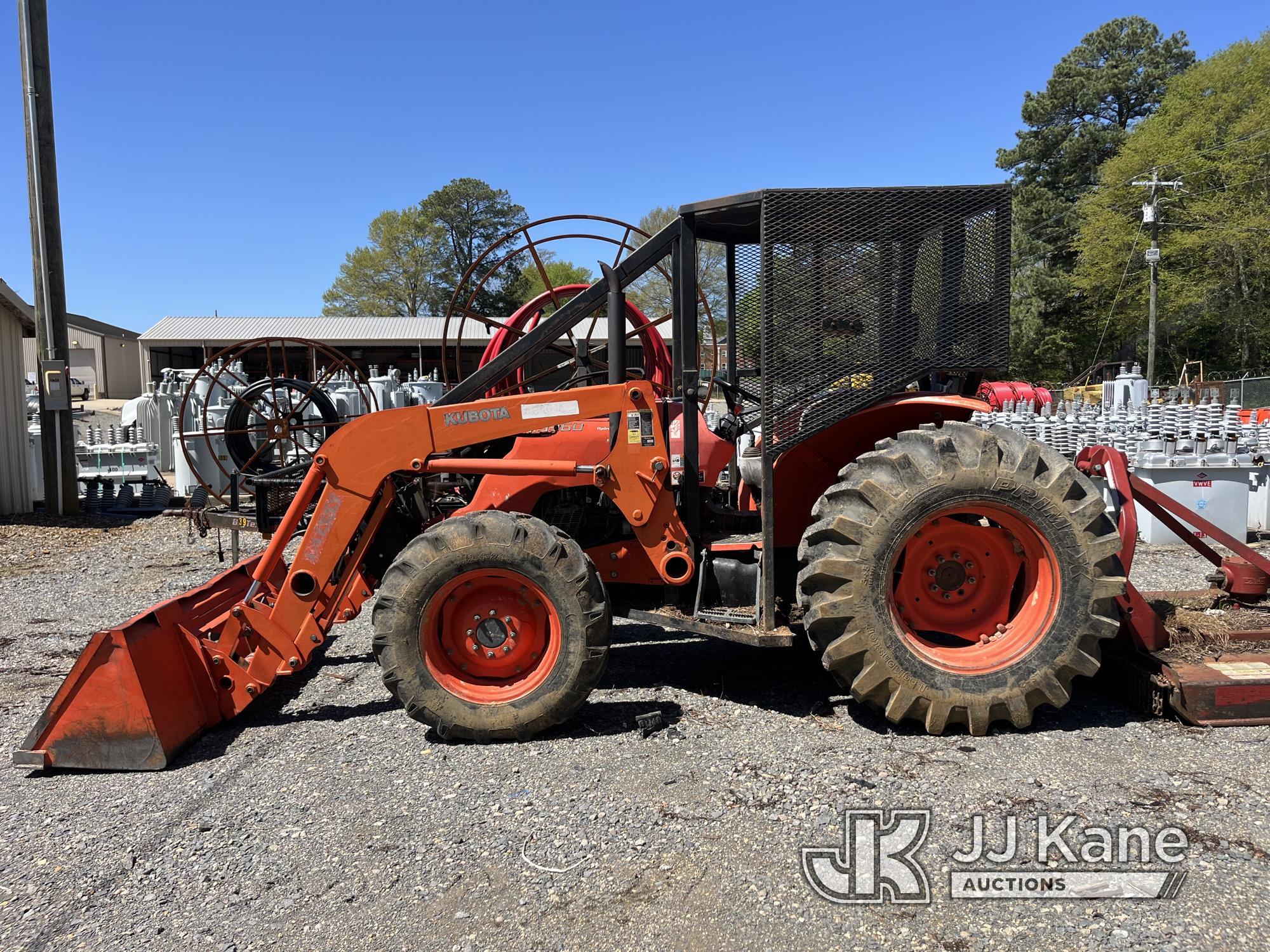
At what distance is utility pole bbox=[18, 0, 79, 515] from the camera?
36.0 feet

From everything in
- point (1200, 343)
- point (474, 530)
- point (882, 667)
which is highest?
point (1200, 343)

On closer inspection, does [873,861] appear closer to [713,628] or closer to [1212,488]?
[713,628]

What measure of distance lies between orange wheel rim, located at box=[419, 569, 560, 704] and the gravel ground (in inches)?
12.4

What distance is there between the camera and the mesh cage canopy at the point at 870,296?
4066mm

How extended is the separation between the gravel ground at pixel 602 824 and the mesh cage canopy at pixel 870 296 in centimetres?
150

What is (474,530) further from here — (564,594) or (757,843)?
(757,843)

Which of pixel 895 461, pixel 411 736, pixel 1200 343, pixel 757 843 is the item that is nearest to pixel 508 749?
pixel 411 736

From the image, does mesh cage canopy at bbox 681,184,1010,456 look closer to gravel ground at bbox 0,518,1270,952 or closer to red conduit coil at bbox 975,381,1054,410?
gravel ground at bbox 0,518,1270,952

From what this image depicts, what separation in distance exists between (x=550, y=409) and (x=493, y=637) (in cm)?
111

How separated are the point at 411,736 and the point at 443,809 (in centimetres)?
78

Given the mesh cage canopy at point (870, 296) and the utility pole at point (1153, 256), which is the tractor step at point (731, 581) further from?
the utility pole at point (1153, 256)

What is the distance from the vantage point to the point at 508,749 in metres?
3.86

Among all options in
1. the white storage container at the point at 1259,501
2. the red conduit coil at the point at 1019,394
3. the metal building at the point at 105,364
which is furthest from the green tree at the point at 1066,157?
the metal building at the point at 105,364

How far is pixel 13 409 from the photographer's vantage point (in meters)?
12.0
